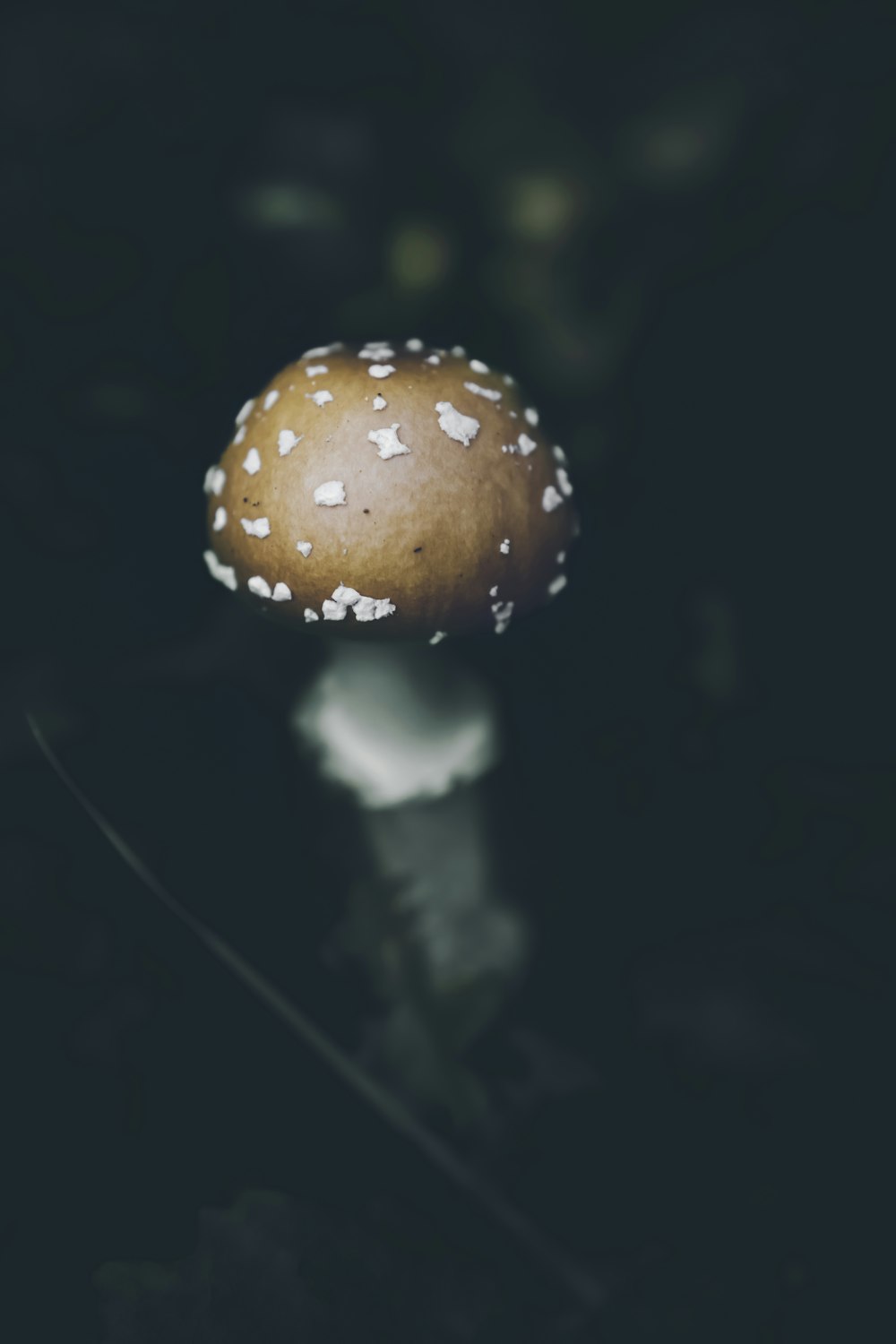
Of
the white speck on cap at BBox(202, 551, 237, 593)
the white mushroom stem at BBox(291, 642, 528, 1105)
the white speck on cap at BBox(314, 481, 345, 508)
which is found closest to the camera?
the white speck on cap at BBox(314, 481, 345, 508)

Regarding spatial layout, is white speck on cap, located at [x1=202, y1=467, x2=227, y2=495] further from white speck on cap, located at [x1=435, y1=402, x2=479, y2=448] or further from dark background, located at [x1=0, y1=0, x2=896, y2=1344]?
white speck on cap, located at [x1=435, y1=402, x2=479, y2=448]

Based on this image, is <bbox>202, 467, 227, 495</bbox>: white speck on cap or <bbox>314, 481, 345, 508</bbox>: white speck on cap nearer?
<bbox>314, 481, 345, 508</bbox>: white speck on cap

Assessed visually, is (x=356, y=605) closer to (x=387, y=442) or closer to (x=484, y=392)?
(x=387, y=442)

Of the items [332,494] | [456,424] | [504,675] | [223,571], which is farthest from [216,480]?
[504,675]

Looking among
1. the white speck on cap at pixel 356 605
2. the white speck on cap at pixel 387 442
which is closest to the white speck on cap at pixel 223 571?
the white speck on cap at pixel 356 605

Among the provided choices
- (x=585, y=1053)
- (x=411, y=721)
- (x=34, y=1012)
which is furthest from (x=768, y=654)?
(x=34, y=1012)

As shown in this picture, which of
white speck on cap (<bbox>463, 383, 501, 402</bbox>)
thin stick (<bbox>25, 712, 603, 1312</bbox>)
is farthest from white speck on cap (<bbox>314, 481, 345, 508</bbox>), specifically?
thin stick (<bbox>25, 712, 603, 1312</bbox>)
